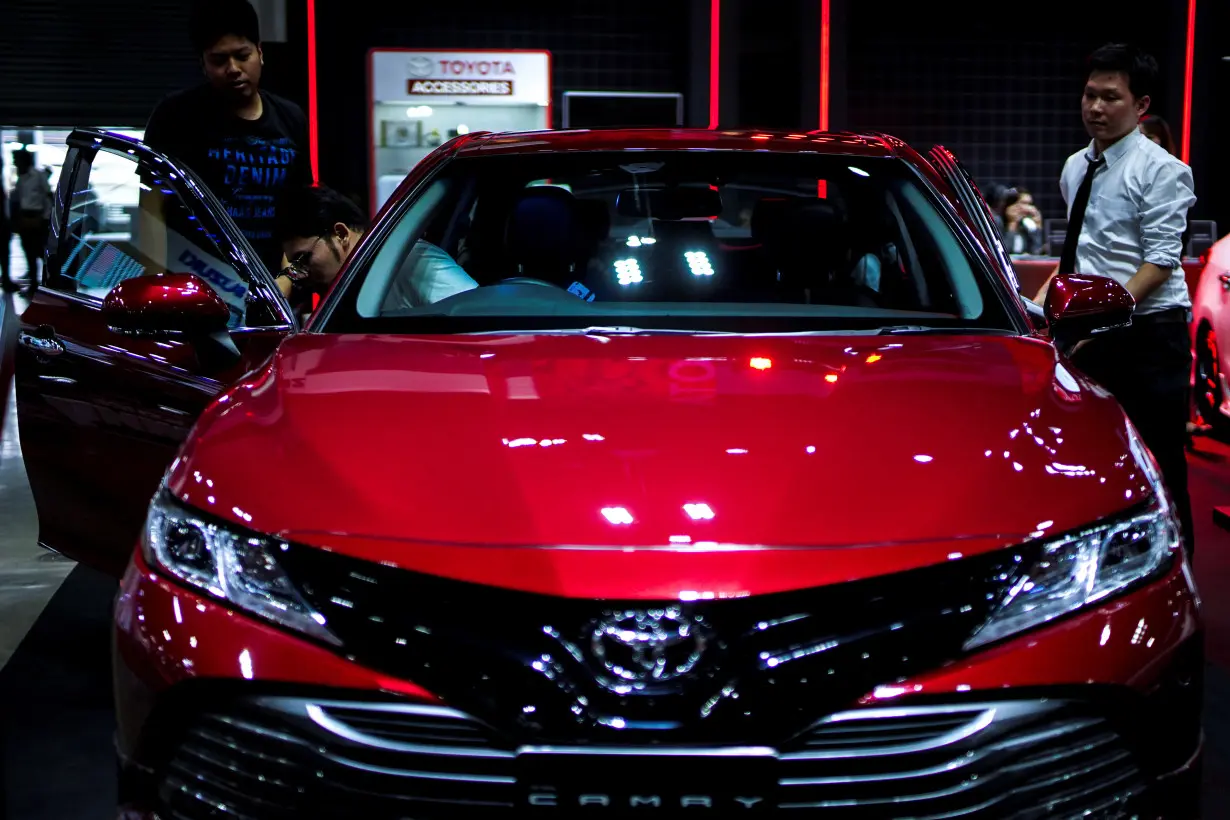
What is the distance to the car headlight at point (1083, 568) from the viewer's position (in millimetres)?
1667

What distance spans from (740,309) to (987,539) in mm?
1130

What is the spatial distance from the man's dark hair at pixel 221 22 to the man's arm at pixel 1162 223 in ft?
8.62

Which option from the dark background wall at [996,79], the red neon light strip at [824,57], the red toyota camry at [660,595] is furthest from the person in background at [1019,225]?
the red toyota camry at [660,595]

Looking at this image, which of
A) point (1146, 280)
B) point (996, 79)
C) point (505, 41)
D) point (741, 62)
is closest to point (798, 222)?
point (1146, 280)

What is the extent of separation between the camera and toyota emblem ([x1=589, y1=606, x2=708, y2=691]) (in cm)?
158

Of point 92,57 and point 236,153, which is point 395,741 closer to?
point 236,153

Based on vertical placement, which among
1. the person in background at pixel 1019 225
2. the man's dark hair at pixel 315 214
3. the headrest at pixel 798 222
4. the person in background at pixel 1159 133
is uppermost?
the person in background at pixel 1159 133

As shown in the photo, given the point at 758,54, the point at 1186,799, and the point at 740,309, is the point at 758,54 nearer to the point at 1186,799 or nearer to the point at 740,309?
the point at 740,309

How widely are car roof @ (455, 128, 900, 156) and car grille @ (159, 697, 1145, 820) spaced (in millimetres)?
1592

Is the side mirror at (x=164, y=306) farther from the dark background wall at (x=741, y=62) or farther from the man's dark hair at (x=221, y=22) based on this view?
the dark background wall at (x=741, y=62)

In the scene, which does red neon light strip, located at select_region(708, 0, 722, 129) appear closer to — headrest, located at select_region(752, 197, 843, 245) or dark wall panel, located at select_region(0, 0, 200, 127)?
dark wall panel, located at select_region(0, 0, 200, 127)

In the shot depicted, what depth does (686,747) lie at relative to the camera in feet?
5.14

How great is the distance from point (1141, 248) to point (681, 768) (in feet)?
10.5

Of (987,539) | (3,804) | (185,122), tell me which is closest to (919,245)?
(987,539)
